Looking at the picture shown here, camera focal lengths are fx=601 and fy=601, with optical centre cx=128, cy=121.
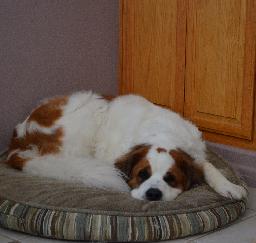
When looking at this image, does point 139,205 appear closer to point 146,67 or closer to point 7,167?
point 7,167

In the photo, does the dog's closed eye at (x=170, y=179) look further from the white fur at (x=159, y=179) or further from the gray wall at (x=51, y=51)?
A: the gray wall at (x=51, y=51)

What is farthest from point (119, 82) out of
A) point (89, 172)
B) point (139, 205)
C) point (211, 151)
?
point (139, 205)

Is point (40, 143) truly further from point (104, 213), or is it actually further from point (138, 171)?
point (104, 213)

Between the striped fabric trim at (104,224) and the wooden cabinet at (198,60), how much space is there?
868 millimetres

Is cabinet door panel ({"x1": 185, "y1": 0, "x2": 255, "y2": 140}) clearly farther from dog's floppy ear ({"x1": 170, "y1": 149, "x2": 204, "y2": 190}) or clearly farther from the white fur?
the white fur

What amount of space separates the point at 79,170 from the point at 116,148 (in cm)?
34

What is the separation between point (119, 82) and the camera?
12.9 feet

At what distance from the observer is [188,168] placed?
2.79 metres

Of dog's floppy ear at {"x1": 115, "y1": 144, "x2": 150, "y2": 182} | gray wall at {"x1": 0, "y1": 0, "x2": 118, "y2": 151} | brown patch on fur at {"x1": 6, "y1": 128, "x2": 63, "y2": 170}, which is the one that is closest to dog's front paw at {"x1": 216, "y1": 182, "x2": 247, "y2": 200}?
dog's floppy ear at {"x1": 115, "y1": 144, "x2": 150, "y2": 182}

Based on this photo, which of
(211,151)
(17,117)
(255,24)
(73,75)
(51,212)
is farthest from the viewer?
(73,75)

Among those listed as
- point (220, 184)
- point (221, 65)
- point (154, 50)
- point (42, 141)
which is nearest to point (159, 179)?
point (220, 184)

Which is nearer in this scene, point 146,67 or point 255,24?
point 255,24

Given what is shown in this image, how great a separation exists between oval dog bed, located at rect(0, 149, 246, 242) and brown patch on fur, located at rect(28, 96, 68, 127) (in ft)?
1.68

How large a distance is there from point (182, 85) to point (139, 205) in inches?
46.2
